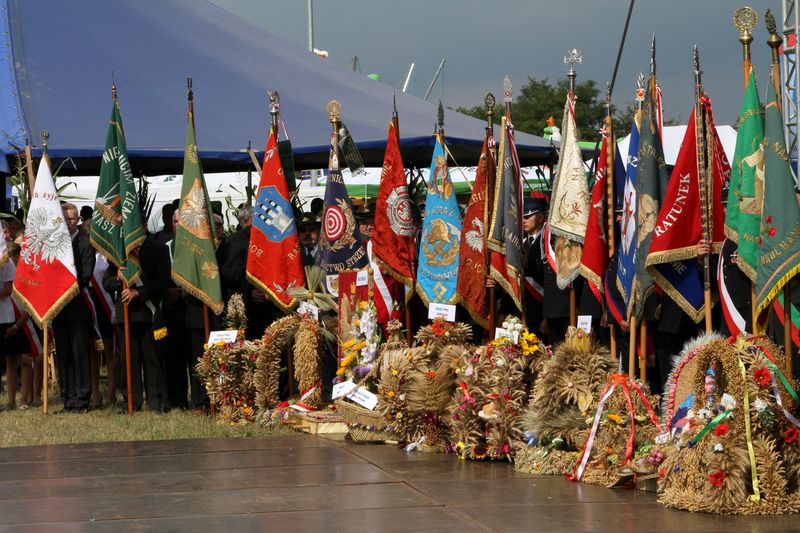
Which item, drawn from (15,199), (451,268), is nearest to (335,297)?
(451,268)

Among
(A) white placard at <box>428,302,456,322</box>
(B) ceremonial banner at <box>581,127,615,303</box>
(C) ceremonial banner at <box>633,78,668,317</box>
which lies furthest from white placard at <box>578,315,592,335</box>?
(A) white placard at <box>428,302,456,322</box>

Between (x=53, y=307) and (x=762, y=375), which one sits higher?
(x=53, y=307)

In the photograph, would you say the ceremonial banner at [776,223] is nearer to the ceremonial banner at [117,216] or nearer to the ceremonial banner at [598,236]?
the ceremonial banner at [598,236]

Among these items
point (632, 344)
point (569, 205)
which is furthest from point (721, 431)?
point (569, 205)

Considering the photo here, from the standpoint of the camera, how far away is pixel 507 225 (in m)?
10.4

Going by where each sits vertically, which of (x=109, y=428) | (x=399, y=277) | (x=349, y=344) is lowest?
(x=109, y=428)

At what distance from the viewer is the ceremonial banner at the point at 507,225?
1034cm

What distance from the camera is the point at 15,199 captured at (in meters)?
18.4

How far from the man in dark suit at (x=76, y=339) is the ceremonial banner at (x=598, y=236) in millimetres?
5343

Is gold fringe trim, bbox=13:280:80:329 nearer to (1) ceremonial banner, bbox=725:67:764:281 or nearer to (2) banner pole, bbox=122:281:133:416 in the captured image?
(2) banner pole, bbox=122:281:133:416

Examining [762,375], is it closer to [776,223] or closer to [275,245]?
[776,223]

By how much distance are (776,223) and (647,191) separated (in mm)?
1454

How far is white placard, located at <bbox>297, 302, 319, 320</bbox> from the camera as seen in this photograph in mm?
11062

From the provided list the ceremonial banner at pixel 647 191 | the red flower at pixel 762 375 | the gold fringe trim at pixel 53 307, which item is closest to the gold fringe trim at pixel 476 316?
the ceremonial banner at pixel 647 191
